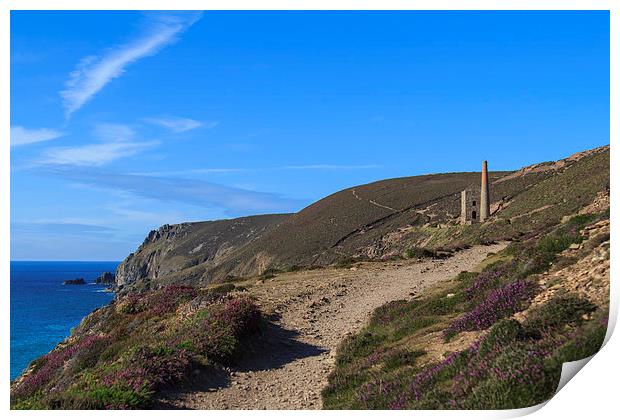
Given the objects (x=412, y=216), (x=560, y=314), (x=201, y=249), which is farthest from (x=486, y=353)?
(x=201, y=249)

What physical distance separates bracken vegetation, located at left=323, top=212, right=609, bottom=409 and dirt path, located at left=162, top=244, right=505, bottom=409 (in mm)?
1098

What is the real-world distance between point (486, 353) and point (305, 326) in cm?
1016

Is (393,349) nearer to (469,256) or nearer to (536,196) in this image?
(469,256)

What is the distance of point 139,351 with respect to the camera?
14.7 meters

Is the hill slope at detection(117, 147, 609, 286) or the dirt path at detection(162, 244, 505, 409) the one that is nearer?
the dirt path at detection(162, 244, 505, 409)

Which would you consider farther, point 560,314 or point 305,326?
point 305,326

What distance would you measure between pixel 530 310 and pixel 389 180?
139 metres

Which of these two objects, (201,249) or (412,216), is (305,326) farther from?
(201,249)

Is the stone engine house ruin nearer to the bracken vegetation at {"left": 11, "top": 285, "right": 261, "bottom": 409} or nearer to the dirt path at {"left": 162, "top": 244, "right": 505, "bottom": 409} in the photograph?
the dirt path at {"left": 162, "top": 244, "right": 505, "bottom": 409}

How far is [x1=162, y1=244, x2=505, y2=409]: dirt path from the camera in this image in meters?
12.9

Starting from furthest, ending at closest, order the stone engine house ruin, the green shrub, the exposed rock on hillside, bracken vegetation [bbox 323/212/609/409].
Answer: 1. the exposed rock on hillside
2. the stone engine house ruin
3. the green shrub
4. bracken vegetation [bbox 323/212/609/409]

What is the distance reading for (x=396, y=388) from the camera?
1144cm

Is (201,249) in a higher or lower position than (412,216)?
higher

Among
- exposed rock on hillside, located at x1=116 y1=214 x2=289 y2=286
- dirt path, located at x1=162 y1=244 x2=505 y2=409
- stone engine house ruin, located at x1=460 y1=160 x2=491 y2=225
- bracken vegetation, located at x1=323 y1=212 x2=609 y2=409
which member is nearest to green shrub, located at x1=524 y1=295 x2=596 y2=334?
bracken vegetation, located at x1=323 y1=212 x2=609 y2=409
